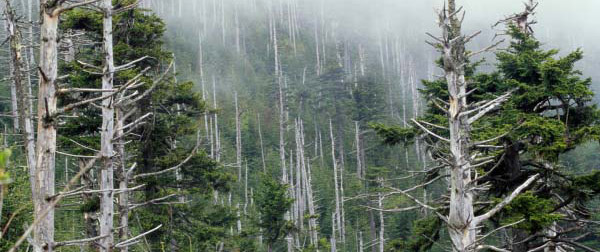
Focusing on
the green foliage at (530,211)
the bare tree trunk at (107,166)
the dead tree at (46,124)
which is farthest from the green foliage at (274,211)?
the dead tree at (46,124)

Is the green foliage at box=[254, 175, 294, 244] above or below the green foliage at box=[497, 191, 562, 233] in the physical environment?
below

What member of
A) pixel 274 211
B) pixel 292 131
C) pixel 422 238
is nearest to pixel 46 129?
pixel 422 238

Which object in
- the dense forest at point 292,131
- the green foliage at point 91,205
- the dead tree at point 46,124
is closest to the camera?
the dead tree at point 46,124

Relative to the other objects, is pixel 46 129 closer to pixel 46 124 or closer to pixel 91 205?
pixel 46 124

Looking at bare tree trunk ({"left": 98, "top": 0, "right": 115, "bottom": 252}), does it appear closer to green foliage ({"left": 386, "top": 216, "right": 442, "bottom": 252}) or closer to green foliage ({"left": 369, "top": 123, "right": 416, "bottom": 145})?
green foliage ({"left": 369, "top": 123, "right": 416, "bottom": 145})

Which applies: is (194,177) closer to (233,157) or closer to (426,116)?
(426,116)

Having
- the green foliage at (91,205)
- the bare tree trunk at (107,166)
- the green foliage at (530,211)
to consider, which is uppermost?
the bare tree trunk at (107,166)

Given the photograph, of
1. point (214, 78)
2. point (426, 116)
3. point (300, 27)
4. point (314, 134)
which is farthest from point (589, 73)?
point (426, 116)

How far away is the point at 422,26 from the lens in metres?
88.6

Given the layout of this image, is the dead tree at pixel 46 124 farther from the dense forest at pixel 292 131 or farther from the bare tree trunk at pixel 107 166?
the bare tree trunk at pixel 107 166

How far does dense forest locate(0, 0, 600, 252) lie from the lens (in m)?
6.48

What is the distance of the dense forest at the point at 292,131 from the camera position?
6.48 m

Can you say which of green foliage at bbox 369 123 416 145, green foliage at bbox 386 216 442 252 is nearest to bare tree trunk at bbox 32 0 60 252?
green foliage at bbox 386 216 442 252

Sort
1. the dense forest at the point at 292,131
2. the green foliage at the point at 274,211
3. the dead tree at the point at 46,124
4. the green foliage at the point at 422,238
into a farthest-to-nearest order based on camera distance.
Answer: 1. the green foliage at the point at 274,211
2. the green foliage at the point at 422,238
3. the dense forest at the point at 292,131
4. the dead tree at the point at 46,124
